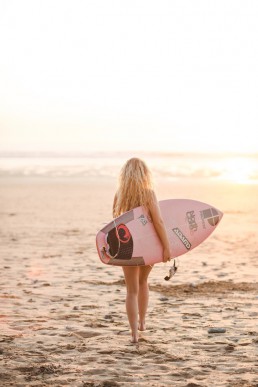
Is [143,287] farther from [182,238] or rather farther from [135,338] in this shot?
[182,238]

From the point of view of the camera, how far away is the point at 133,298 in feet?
21.7

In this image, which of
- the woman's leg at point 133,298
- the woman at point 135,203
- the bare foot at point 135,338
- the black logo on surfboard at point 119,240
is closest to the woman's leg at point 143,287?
the woman at point 135,203

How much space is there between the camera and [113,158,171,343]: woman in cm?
646

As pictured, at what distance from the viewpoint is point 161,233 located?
659 cm

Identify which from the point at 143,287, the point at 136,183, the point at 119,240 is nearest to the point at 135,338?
the point at 143,287

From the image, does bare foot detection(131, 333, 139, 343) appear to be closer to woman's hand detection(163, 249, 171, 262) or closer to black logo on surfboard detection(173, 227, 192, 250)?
woman's hand detection(163, 249, 171, 262)

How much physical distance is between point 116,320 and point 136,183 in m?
1.97

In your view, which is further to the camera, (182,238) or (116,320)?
(116,320)

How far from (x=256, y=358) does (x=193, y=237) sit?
1.92m

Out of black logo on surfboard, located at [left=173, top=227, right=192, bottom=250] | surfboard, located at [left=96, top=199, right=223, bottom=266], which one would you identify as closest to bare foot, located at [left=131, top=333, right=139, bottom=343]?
surfboard, located at [left=96, top=199, right=223, bottom=266]

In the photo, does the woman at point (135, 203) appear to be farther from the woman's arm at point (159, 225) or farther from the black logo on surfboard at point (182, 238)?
the black logo on surfboard at point (182, 238)

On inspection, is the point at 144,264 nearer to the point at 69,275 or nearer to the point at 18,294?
the point at 18,294

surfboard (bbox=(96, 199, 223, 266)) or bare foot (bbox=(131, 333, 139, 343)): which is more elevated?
surfboard (bbox=(96, 199, 223, 266))

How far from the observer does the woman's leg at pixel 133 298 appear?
259 inches
